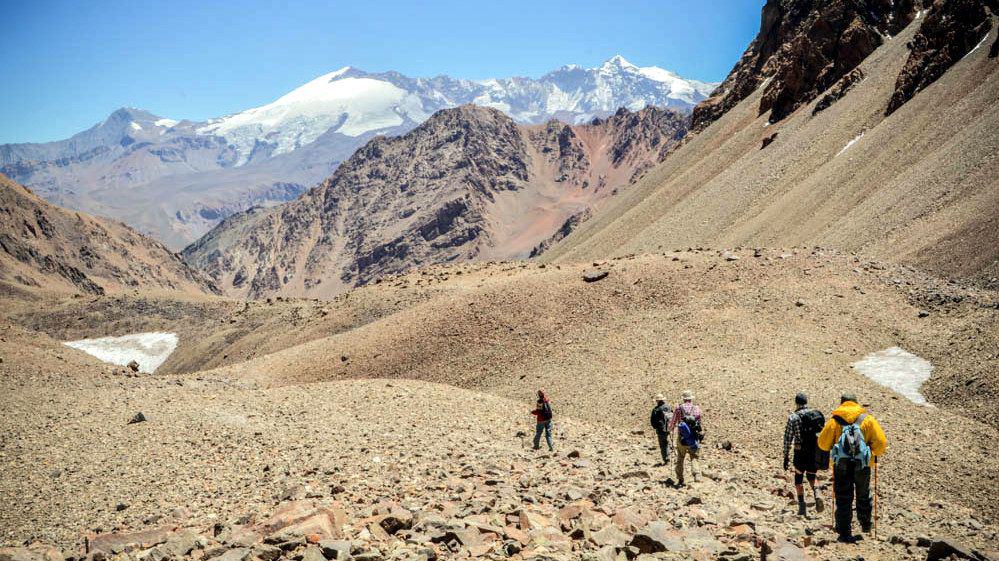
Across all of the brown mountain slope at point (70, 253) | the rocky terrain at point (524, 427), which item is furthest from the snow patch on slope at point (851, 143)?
the brown mountain slope at point (70, 253)

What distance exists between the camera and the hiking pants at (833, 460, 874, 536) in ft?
33.4

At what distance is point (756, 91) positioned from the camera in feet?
314

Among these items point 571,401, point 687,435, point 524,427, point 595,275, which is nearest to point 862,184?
point 595,275

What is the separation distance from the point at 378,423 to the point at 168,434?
5.04 meters

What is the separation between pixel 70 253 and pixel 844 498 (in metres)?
122

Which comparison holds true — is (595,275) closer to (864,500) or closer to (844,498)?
(864,500)

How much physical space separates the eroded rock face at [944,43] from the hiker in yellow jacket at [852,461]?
56.1 meters

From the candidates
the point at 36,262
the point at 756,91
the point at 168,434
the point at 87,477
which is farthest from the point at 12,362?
the point at 756,91

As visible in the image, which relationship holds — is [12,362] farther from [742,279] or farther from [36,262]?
[36,262]

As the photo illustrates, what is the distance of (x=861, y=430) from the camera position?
34.2 feet

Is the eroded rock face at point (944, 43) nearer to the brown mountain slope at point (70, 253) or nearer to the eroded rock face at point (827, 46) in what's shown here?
the eroded rock face at point (827, 46)

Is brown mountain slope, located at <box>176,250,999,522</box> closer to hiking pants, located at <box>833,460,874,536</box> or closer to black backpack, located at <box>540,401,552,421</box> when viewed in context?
hiking pants, located at <box>833,460,874,536</box>

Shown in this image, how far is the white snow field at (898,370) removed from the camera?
715 inches

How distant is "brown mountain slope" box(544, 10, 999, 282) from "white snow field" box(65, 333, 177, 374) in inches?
1658
